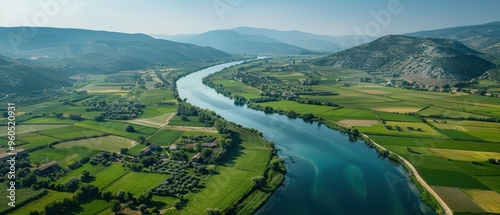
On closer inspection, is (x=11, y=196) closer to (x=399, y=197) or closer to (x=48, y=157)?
(x=48, y=157)

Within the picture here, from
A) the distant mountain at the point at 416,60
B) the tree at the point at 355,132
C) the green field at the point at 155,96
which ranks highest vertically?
the distant mountain at the point at 416,60

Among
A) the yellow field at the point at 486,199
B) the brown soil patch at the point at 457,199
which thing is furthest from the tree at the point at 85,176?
the yellow field at the point at 486,199

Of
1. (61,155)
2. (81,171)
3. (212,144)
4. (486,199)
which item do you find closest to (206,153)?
(212,144)

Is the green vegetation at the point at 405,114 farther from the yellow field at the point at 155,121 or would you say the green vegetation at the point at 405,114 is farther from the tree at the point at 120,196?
the yellow field at the point at 155,121

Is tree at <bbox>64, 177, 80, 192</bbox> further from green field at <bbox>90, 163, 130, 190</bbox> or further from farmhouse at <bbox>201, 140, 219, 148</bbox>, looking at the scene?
farmhouse at <bbox>201, 140, 219, 148</bbox>

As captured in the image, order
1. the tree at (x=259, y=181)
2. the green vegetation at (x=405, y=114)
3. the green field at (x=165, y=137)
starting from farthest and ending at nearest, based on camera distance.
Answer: the green field at (x=165, y=137) → the green vegetation at (x=405, y=114) → the tree at (x=259, y=181)

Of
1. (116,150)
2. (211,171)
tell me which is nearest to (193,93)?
(116,150)

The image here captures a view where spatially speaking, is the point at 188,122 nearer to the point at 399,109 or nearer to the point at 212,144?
the point at 212,144
